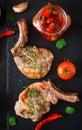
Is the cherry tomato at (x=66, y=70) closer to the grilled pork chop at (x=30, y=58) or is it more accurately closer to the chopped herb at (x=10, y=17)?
the grilled pork chop at (x=30, y=58)

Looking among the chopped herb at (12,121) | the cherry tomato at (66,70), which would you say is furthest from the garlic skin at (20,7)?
the chopped herb at (12,121)

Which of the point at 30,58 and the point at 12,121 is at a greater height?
the point at 30,58

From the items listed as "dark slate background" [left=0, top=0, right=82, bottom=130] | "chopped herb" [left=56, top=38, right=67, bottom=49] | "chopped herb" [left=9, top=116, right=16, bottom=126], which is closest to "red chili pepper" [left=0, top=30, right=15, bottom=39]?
"dark slate background" [left=0, top=0, right=82, bottom=130]

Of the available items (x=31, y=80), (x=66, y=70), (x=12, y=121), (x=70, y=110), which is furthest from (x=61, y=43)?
(x=12, y=121)

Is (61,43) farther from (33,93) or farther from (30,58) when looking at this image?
(33,93)

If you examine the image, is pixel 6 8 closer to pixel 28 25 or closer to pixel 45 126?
pixel 28 25

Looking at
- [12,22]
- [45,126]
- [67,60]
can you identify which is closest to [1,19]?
[12,22]
